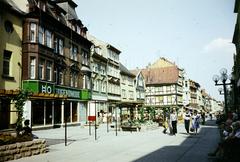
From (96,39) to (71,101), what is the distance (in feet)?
56.3

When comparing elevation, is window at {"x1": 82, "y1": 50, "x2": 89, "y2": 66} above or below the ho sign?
above

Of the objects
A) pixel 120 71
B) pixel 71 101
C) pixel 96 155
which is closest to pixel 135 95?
pixel 120 71

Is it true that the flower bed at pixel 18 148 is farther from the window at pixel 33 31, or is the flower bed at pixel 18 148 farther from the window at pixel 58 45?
the window at pixel 58 45

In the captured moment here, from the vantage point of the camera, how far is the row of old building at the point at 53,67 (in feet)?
79.8

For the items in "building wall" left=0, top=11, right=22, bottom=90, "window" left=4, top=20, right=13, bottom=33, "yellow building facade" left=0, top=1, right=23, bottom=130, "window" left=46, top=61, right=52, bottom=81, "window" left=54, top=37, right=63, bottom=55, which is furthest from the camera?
"window" left=54, top=37, right=63, bottom=55

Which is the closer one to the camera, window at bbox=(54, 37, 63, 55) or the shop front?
the shop front

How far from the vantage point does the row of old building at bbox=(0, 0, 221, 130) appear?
24.3 m

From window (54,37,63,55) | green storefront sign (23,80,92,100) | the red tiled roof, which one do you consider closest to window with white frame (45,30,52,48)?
window (54,37,63,55)

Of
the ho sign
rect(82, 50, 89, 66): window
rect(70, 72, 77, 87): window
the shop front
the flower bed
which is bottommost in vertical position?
the flower bed

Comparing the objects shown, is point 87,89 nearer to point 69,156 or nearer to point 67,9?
point 67,9

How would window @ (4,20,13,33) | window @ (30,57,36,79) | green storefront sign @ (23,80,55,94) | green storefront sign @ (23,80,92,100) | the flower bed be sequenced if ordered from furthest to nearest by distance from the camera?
window @ (30,57,36,79) < green storefront sign @ (23,80,92,100) < green storefront sign @ (23,80,55,94) < window @ (4,20,13,33) < the flower bed

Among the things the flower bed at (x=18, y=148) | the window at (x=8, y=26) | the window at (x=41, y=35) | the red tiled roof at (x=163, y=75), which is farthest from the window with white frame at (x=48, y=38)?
the red tiled roof at (x=163, y=75)

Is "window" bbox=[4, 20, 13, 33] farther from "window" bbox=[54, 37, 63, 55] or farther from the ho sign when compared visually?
"window" bbox=[54, 37, 63, 55]

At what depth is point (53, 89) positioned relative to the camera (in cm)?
3047
